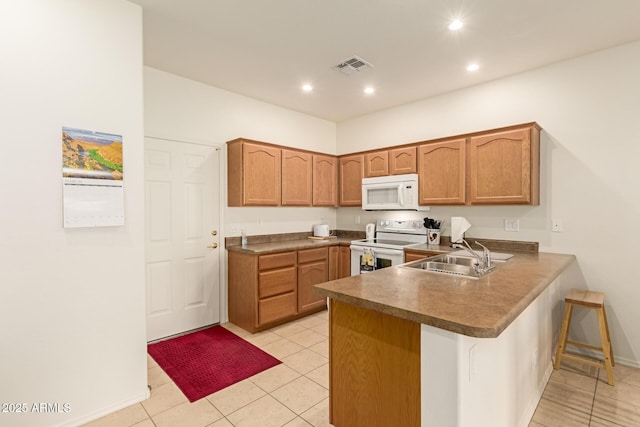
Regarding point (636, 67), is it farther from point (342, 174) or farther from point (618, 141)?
point (342, 174)

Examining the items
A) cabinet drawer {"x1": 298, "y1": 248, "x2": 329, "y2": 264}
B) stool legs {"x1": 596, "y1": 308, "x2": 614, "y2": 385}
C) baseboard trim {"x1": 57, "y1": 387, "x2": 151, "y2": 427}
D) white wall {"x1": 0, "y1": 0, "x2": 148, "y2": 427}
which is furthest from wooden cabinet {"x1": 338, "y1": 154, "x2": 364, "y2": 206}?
baseboard trim {"x1": 57, "y1": 387, "x2": 151, "y2": 427}

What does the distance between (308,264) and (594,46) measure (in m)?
3.54

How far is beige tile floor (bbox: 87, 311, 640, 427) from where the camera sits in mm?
1979

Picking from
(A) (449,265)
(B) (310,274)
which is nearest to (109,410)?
(B) (310,274)

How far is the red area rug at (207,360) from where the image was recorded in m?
2.41

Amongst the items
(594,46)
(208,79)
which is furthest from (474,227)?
(208,79)

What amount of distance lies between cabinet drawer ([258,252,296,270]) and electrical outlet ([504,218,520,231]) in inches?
94.6

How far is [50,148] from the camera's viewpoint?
1830 millimetres

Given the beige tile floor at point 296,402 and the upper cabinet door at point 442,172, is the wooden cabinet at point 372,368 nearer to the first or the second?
the beige tile floor at point 296,402

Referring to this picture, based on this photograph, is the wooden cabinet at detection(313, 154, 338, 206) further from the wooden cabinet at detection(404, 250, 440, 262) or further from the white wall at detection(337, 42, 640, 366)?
the white wall at detection(337, 42, 640, 366)

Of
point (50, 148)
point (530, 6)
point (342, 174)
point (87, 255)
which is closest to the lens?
point (50, 148)

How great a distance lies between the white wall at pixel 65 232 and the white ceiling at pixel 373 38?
0.55 meters

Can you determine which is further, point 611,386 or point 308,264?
Answer: point 308,264

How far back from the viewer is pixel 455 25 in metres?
2.38
